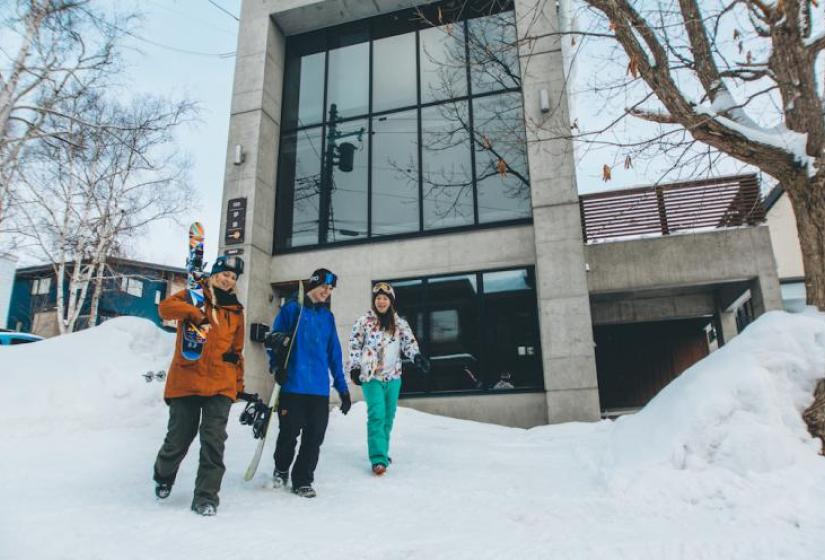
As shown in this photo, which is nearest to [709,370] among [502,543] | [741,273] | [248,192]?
[502,543]

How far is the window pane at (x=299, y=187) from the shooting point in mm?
11031

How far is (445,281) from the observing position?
9789 mm

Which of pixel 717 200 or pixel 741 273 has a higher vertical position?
pixel 717 200

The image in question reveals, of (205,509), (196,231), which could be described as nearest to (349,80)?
(196,231)

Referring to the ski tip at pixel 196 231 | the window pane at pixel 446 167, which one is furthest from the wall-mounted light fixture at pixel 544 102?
the ski tip at pixel 196 231

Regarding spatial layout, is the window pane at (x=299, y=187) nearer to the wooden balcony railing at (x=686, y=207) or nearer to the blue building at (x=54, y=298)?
the wooden balcony railing at (x=686, y=207)

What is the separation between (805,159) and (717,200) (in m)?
6.32

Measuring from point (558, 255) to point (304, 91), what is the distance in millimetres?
7131

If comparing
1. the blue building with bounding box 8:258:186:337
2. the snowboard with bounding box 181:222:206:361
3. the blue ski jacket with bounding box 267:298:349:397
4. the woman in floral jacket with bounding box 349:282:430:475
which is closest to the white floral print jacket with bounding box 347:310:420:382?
the woman in floral jacket with bounding box 349:282:430:475

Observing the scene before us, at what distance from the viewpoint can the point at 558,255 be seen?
29.1ft

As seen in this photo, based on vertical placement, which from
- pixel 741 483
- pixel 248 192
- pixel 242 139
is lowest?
pixel 741 483

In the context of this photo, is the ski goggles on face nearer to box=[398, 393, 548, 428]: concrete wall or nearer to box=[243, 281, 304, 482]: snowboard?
box=[243, 281, 304, 482]: snowboard

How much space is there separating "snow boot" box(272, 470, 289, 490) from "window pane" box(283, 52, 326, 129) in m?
9.03

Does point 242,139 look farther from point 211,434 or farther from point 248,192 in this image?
point 211,434
